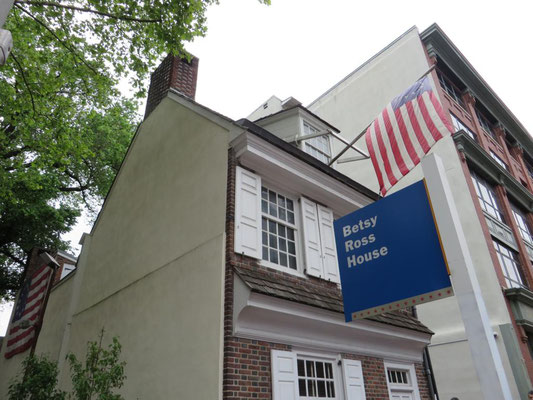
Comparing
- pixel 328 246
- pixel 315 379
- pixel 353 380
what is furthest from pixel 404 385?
pixel 328 246

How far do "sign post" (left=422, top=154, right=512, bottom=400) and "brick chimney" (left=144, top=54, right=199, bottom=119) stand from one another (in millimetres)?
8670

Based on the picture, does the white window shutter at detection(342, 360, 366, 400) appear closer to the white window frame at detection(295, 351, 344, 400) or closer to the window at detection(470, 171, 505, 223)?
the white window frame at detection(295, 351, 344, 400)

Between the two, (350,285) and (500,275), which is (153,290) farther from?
(500,275)

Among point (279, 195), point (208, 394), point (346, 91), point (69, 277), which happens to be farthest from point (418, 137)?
point (346, 91)

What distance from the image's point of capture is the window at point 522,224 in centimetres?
1934

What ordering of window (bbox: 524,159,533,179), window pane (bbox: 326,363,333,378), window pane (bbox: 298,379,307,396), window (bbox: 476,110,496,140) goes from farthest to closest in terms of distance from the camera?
1. window (bbox: 524,159,533,179)
2. window (bbox: 476,110,496,140)
3. window pane (bbox: 326,363,333,378)
4. window pane (bbox: 298,379,307,396)

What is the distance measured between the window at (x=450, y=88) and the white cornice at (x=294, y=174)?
1313 centimetres

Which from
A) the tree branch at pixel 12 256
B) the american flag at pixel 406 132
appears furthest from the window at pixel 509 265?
the tree branch at pixel 12 256

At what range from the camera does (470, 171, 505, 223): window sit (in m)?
16.4

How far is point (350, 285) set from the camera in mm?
4117

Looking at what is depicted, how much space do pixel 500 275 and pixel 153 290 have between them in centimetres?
1261

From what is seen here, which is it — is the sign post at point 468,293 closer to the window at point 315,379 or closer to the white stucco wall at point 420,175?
the window at point 315,379

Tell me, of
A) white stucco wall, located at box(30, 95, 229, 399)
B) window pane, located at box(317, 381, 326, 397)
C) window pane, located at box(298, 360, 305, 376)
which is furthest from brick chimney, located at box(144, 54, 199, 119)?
window pane, located at box(317, 381, 326, 397)

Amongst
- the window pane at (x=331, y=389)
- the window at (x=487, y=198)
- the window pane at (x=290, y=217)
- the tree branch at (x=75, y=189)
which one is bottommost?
the window pane at (x=331, y=389)
